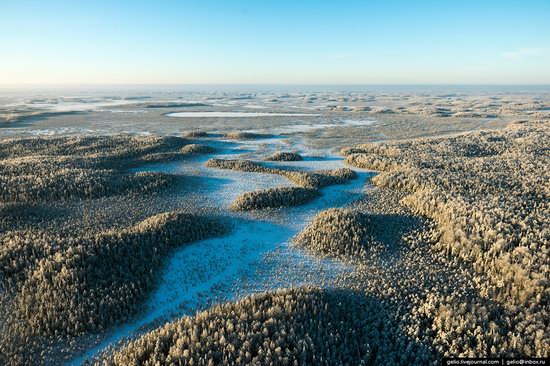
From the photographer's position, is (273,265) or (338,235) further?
(338,235)

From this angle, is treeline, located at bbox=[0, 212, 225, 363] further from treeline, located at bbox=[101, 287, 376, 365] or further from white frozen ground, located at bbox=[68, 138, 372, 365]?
treeline, located at bbox=[101, 287, 376, 365]

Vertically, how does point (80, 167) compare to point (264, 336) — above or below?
above

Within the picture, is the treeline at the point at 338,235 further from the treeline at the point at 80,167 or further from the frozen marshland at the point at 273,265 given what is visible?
the treeline at the point at 80,167

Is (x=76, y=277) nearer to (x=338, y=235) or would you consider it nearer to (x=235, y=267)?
(x=235, y=267)

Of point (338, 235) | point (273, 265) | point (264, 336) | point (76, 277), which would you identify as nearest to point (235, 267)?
point (273, 265)

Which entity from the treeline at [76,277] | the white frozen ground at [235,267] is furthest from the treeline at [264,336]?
the treeline at [76,277]

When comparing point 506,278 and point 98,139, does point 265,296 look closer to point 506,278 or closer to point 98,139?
point 506,278

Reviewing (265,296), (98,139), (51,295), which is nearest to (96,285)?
(51,295)

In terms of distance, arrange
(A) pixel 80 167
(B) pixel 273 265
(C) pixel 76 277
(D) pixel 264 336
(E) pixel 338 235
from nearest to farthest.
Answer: (D) pixel 264 336 → (C) pixel 76 277 → (B) pixel 273 265 → (E) pixel 338 235 → (A) pixel 80 167
